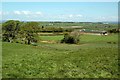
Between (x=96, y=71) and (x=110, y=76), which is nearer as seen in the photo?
(x=110, y=76)

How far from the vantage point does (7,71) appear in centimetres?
1174

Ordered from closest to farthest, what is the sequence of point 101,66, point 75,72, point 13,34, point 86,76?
point 86,76 → point 75,72 → point 101,66 → point 13,34

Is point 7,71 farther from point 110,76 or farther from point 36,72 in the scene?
point 110,76

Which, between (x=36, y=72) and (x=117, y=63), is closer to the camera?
(x=36, y=72)

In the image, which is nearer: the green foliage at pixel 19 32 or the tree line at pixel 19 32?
the tree line at pixel 19 32

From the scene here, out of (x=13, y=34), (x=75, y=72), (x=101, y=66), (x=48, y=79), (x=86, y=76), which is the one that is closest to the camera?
(x=48, y=79)

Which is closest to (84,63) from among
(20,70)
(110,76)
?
(110,76)

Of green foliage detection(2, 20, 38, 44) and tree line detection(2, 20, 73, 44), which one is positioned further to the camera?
green foliage detection(2, 20, 38, 44)

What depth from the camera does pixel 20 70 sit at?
12.2m

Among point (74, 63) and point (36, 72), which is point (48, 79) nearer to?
point (36, 72)

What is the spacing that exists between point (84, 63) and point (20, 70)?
168 inches

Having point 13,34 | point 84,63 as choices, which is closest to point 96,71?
point 84,63

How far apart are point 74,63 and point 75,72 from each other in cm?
244

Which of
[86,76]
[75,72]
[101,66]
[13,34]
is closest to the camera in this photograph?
[86,76]
